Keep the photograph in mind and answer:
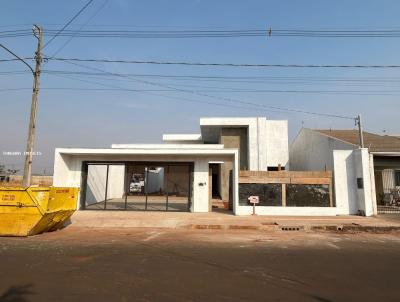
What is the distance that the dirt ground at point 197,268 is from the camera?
5977mm

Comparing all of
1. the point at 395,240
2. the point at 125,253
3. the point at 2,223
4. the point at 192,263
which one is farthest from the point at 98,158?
the point at 395,240

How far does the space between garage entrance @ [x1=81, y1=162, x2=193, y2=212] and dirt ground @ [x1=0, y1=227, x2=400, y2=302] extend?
9.14 m

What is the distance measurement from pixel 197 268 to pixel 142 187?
686 inches

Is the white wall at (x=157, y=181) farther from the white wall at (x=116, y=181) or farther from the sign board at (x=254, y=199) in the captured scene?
the sign board at (x=254, y=199)

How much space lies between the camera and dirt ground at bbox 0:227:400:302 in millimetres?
5977

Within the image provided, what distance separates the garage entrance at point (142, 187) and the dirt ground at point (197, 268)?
9.14 m

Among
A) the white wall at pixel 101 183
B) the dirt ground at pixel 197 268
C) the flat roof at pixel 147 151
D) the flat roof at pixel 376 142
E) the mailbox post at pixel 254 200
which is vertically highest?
the flat roof at pixel 376 142

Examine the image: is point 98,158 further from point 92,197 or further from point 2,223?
point 2,223

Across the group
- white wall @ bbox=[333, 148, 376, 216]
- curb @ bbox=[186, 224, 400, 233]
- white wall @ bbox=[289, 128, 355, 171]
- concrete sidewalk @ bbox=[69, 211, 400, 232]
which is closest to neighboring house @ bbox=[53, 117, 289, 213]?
white wall @ bbox=[289, 128, 355, 171]

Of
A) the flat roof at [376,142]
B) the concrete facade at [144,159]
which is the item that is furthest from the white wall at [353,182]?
the concrete facade at [144,159]

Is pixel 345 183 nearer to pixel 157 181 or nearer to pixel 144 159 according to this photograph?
pixel 144 159

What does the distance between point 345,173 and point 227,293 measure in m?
17.2

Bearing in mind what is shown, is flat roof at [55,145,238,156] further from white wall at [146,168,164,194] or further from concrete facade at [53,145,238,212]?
white wall at [146,168,164,194]

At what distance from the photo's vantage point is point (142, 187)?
24859 millimetres
